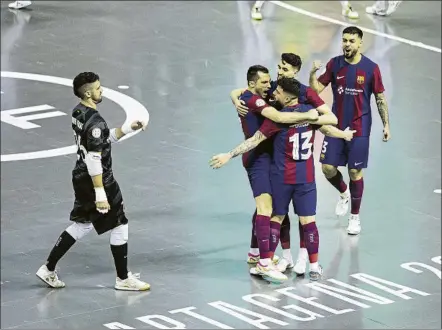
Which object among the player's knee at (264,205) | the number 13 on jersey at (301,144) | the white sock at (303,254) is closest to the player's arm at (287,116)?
the number 13 on jersey at (301,144)

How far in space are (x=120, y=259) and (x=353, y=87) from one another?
3733 millimetres

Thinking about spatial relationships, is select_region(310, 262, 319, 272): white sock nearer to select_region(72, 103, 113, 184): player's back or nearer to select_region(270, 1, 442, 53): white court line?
select_region(72, 103, 113, 184): player's back

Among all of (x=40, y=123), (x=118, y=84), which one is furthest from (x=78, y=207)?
(x=118, y=84)

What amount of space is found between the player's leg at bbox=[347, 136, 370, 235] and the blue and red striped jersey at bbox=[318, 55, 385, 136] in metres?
0.13

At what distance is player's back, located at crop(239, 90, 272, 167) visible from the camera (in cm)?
1526

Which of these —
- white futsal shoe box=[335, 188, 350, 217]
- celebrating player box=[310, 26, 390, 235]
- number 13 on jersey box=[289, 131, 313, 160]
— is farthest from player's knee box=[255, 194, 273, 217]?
white futsal shoe box=[335, 188, 350, 217]

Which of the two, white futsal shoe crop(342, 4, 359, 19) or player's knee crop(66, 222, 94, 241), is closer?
player's knee crop(66, 222, 94, 241)

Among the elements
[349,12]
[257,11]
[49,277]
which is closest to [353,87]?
[49,277]

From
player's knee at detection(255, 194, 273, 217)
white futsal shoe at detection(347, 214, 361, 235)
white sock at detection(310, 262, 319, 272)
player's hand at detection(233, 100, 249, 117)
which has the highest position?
player's hand at detection(233, 100, 249, 117)

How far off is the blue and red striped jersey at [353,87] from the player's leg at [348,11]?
40.5ft

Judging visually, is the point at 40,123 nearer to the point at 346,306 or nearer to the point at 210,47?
the point at 210,47

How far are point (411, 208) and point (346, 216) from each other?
3.11 feet

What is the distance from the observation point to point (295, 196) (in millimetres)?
15617

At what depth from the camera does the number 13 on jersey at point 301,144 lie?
15391mm
